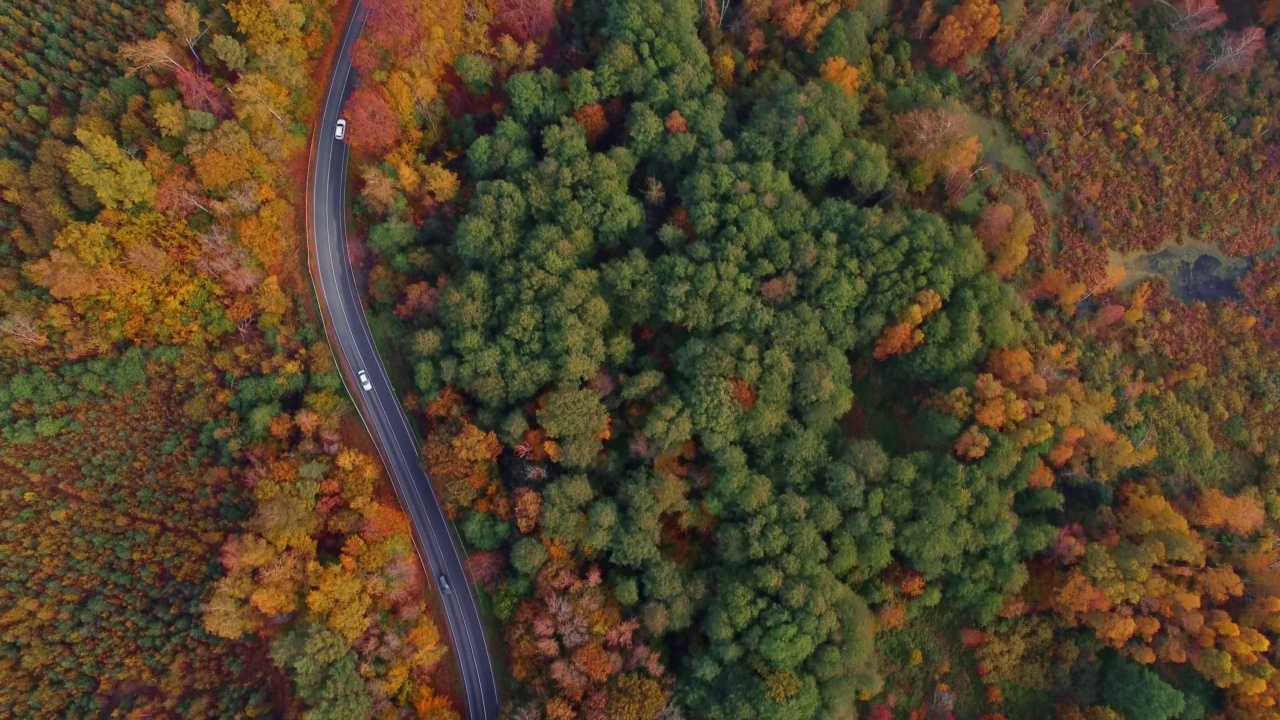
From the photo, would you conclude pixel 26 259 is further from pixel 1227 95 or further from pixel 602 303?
pixel 1227 95

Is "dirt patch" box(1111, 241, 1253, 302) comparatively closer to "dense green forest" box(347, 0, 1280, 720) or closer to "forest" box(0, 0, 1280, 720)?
"dense green forest" box(347, 0, 1280, 720)

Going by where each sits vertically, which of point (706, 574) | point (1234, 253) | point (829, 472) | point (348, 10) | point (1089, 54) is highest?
point (1089, 54)

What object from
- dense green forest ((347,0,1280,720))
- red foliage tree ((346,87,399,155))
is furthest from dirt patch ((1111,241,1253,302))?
red foliage tree ((346,87,399,155))

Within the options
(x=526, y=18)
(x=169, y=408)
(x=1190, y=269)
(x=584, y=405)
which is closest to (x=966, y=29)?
(x=1190, y=269)

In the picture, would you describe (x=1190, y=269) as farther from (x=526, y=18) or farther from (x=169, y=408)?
(x=169, y=408)

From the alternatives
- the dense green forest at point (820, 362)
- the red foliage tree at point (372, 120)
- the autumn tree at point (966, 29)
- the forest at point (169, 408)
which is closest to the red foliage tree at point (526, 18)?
the dense green forest at point (820, 362)

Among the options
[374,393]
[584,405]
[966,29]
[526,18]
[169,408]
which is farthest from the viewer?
[966,29]

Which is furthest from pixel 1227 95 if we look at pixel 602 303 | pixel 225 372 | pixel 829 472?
pixel 225 372
